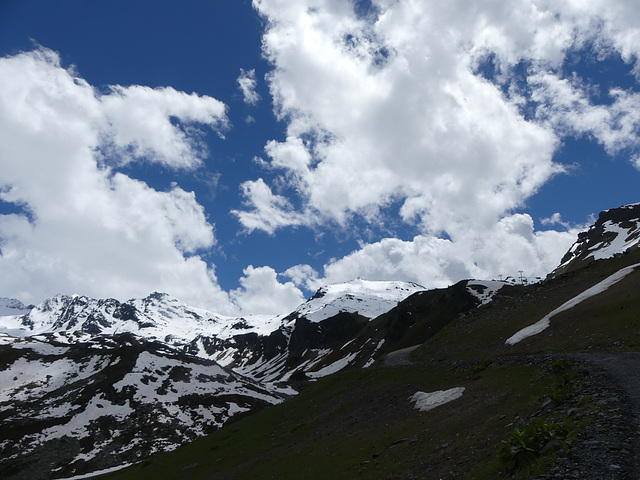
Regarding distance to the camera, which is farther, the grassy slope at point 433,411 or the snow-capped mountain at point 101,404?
the snow-capped mountain at point 101,404

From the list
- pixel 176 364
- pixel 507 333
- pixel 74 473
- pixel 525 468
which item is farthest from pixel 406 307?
pixel 525 468

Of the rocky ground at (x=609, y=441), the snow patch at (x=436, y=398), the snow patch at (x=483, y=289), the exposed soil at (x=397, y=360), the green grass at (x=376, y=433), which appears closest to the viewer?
the rocky ground at (x=609, y=441)

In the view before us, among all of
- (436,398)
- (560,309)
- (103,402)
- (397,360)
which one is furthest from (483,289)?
(103,402)

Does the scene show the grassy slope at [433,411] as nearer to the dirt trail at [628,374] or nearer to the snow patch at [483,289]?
the dirt trail at [628,374]

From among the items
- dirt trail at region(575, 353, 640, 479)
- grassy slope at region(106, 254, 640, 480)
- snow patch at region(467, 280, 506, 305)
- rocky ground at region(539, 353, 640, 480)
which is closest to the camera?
rocky ground at region(539, 353, 640, 480)

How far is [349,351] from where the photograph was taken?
196750 millimetres

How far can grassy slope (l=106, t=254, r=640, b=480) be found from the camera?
19266mm

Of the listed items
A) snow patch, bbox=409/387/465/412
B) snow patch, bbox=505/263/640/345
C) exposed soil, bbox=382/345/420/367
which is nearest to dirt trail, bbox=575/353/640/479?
snow patch, bbox=409/387/465/412

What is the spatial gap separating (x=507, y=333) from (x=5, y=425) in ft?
396

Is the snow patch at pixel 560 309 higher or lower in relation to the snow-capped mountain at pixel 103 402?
lower

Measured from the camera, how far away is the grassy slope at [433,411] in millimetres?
19266

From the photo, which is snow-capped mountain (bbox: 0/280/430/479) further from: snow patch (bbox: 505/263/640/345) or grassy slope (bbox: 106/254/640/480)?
snow patch (bbox: 505/263/640/345)

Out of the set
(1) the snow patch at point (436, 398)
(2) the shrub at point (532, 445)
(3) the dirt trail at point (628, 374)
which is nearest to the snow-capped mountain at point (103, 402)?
(1) the snow patch at point (436, 398)

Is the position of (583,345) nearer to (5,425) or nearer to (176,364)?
(5,425)
